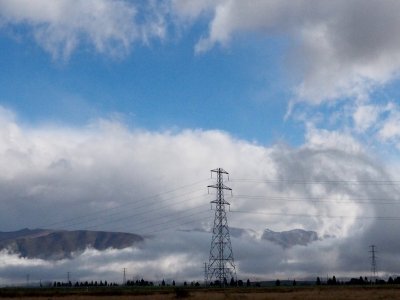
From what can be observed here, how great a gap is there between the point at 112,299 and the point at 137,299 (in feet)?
19.8

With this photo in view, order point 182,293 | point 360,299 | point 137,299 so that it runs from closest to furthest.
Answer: point 360,299
point 137,299
point 182,293

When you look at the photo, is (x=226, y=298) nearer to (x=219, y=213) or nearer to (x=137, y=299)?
(x=137, y=299)

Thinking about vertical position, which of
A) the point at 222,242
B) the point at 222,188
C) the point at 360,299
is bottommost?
the point at 360,299

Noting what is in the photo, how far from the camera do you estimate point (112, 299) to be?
106 m

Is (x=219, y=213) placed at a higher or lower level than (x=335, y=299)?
higher

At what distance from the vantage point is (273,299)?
310 feet

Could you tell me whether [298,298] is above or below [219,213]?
below

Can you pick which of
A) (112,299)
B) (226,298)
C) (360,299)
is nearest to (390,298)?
(360,299)

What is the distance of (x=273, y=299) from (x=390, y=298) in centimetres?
1722

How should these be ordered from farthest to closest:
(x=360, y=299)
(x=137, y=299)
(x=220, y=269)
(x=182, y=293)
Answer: (x=220, y=269) < (x=182, y=293) < (x=137, y=299) < (x=360, y=299)

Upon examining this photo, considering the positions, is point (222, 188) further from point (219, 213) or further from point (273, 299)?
point (273, 299)

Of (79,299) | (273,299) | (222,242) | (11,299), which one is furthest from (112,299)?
(222,242)

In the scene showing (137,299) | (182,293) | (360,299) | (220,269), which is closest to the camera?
(360,299)

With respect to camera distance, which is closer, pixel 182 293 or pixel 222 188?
pixel 182 293
